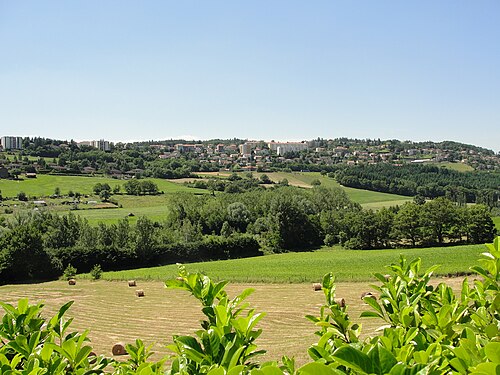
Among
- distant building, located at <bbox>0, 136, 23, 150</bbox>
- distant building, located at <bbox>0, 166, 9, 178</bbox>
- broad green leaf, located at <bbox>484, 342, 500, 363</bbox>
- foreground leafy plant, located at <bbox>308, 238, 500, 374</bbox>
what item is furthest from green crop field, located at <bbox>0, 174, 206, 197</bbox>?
broad green leaf, located at <bbox>484, 342, 500, 363</bbox>

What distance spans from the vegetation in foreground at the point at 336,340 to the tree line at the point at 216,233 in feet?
140

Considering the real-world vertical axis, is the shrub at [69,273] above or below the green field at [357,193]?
below

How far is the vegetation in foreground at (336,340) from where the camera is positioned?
1798 mm

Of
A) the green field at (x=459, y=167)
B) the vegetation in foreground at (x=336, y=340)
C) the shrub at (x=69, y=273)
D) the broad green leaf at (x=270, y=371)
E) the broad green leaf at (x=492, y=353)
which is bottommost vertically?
the shrub at (x=69, y=273)

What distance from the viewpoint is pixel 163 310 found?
996 inches

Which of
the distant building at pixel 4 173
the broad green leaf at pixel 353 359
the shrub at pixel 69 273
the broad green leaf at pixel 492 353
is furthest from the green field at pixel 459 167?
the broad green leaf at pixel 353 359

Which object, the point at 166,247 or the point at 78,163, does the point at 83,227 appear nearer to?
the point at 166,247

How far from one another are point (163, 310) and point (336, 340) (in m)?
24.9

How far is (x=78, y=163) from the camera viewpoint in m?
130

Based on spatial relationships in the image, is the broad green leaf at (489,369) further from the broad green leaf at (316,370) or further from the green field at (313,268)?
the green field at (313,268)

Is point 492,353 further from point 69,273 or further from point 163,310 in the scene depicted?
point 69,273

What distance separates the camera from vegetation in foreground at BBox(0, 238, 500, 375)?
180 cm

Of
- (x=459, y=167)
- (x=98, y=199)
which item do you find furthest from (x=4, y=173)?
(x=459, y=167)

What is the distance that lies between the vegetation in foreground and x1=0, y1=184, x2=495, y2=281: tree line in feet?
140
